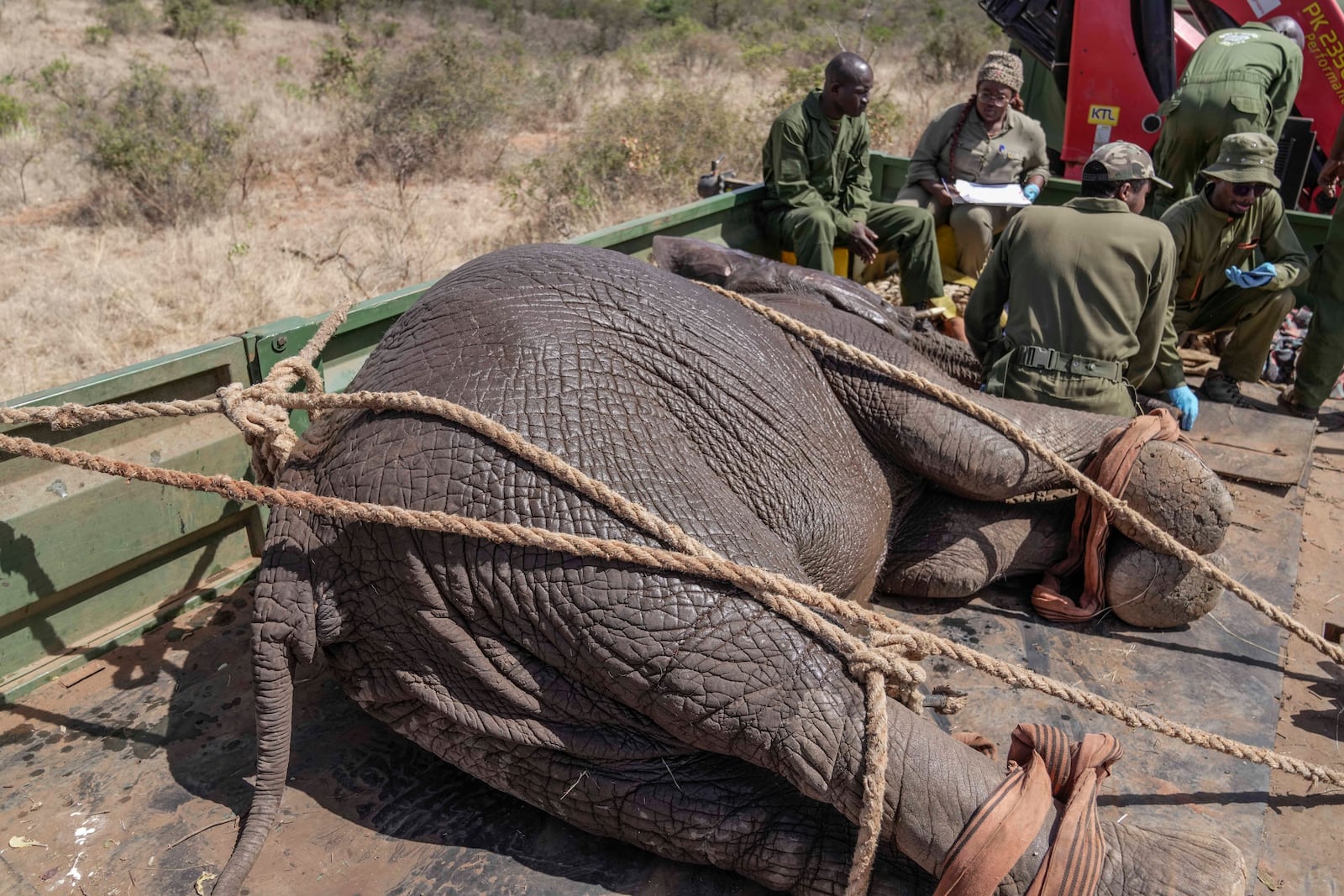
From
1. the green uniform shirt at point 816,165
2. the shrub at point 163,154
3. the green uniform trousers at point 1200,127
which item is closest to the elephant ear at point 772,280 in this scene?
the green uniform shirt at point 816,165

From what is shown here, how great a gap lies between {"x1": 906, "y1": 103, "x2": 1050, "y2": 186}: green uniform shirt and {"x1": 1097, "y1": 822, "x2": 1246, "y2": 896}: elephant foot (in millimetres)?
4465

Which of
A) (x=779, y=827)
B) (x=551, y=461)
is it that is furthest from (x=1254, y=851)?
(x=551, y=461)

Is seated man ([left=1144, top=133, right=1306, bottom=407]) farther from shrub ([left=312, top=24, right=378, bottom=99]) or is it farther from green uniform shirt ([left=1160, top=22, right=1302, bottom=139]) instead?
shrub ([left=312, top=24, right=378, bottom=99])

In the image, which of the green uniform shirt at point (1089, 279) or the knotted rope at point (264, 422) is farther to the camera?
the green uniform shirt at point (1089, 279)

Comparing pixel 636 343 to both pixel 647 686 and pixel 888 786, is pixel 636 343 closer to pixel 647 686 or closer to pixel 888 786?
pixel 647 686

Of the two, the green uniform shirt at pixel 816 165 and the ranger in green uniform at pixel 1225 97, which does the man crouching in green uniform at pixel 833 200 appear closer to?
the green uniform shirt at pixel 816 165

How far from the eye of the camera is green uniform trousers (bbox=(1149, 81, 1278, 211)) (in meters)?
5.52

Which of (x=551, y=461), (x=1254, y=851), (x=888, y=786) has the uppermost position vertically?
(x=551, y=461)

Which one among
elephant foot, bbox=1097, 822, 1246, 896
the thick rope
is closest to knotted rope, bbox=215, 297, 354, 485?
the thick rope

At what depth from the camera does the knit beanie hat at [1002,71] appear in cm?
572

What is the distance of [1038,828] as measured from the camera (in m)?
1.87

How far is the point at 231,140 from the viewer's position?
8.77 m

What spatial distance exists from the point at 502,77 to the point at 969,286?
8.91 m

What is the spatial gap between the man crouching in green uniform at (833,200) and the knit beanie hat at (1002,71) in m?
1.00
